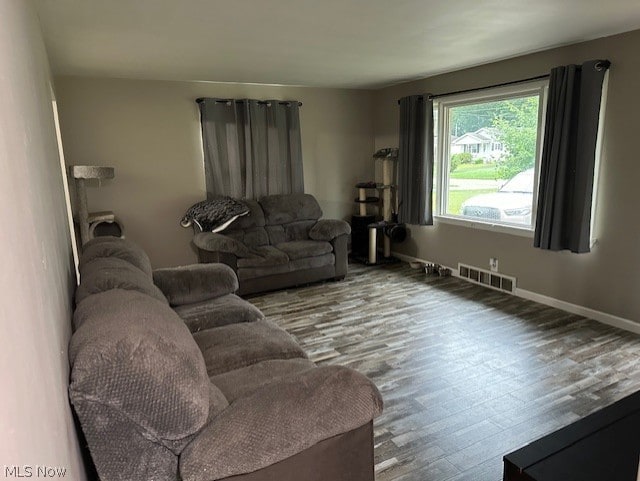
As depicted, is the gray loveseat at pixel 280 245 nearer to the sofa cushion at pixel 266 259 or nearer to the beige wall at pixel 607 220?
the sofa cushion at pixel 266 259

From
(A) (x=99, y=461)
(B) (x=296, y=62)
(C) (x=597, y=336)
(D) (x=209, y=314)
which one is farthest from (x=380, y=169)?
(A) (x=99, y=461)

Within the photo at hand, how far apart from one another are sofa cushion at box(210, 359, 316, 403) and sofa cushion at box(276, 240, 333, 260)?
2602 millimetres

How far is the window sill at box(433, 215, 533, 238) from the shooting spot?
4156mm

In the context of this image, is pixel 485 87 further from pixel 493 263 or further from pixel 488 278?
pixel 488 278

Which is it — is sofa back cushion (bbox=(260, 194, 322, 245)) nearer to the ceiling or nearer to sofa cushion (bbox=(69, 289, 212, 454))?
the ceiling

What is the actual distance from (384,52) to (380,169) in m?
2.50

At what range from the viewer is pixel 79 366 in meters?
1.15

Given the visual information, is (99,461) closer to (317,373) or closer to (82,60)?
(317,373)

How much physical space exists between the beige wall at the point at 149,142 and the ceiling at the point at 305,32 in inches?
12.6

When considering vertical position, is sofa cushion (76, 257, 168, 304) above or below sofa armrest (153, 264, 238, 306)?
above

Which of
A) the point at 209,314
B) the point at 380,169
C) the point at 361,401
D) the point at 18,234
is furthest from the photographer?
the point at 380,169

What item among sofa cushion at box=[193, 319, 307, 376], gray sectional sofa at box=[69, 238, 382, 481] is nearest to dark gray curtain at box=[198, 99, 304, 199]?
sofa cushion at box=[193, 319, 307, 376]

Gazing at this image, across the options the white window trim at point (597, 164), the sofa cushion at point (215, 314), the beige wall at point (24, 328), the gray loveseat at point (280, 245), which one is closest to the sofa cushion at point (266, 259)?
the gray loveseat at point (280, 245)
